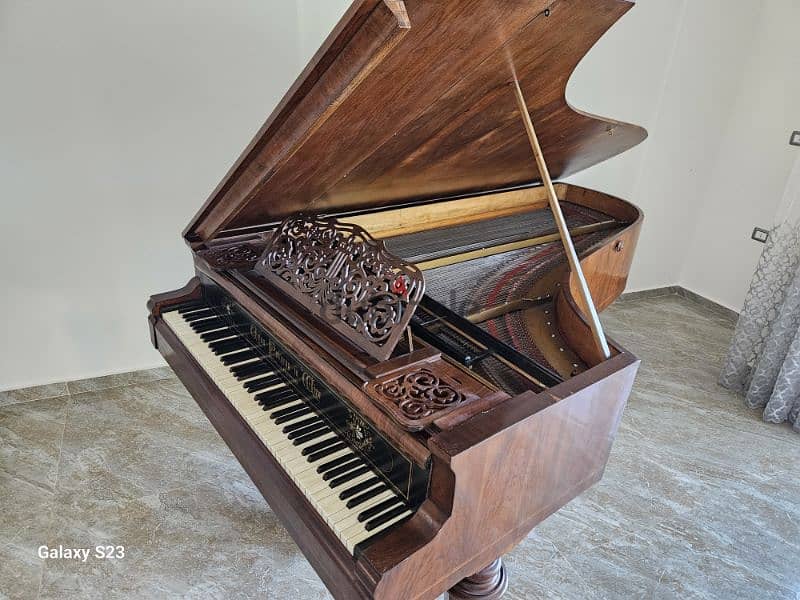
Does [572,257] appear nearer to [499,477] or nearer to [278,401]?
[499,477]

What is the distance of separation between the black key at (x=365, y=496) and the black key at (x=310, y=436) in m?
0.22

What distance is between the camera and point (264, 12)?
2586 millimetres

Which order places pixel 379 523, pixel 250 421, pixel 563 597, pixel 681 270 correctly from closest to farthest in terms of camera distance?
1. pixel 379 523
2. pixel 250 421
3. pixel 563 597
4. pixel 681 270

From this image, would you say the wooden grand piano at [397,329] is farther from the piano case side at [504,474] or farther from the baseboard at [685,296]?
the baseboard at [685,296]

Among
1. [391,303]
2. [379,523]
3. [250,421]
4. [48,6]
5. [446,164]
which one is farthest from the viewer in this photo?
[48,6]

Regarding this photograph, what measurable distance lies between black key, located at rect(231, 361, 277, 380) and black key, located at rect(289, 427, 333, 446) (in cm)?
29

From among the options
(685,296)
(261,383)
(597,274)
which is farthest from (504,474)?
(685,296)

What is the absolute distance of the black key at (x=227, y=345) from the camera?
168 centimetres

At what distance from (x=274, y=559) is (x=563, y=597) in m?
1.08

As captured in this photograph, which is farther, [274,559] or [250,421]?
[274,559]

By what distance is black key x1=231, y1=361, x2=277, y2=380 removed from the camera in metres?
1.58

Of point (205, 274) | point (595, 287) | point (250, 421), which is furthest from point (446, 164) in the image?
point (250, 421)

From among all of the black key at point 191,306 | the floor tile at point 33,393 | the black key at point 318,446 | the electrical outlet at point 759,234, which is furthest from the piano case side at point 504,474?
the electrical outlet at point 759,234

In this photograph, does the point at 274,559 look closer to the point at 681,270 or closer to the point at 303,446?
the point at 303,446
